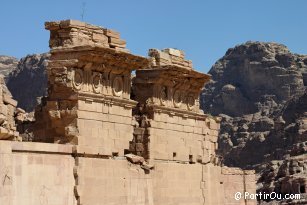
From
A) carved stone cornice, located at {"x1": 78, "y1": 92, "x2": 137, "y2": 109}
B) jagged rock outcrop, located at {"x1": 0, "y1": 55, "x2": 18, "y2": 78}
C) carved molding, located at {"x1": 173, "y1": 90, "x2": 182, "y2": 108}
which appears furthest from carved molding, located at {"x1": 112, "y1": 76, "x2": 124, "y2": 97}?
jagged rock outcrop, located at {"x1": 0, "y1": 55, "x2": 18, "y2": 78}

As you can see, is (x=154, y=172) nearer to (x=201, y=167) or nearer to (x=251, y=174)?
(x=201, y=167)

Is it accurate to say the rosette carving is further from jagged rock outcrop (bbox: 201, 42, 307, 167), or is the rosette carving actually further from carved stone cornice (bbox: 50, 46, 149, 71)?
jagged rock outcrop (bbox: 201, 42, 307, 167)

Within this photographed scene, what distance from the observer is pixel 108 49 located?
669 inches

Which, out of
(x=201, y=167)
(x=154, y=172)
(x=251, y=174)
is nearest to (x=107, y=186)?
(x=154, y=172)

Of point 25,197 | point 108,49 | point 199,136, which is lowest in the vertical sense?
point 25,197

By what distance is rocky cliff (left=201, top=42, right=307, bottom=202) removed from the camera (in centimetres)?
8900

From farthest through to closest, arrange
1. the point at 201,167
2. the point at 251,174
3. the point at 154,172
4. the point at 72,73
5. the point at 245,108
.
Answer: the point at 245,108, the point at 251,174, the point at 201,167, the point at 154,172, the point at 72,73

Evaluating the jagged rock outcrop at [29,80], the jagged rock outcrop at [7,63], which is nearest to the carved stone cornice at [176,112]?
the jagged rock outcrop at [29,80]

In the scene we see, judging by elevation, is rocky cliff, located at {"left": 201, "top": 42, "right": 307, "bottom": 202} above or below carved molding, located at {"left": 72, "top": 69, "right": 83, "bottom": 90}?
above

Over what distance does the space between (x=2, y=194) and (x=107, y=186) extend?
3485 mm

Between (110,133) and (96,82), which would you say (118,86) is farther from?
(110,133)

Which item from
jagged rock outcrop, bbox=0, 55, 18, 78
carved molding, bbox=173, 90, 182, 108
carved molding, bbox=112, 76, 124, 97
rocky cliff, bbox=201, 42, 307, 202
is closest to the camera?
carved molding, bbox=112, 76, 124, 97

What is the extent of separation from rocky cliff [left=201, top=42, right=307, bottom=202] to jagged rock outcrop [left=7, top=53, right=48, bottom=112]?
83.3 ft

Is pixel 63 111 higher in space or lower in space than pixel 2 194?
higher
